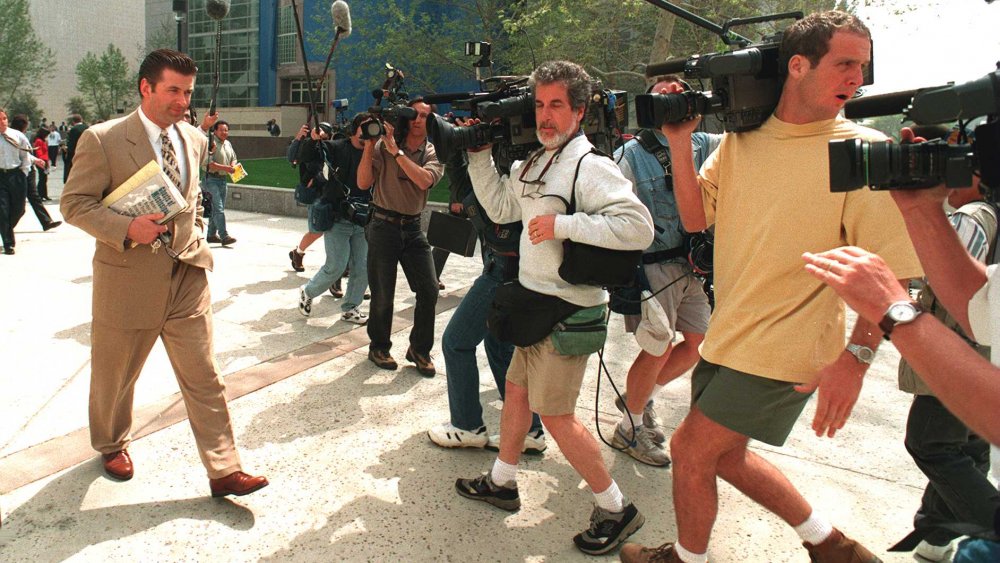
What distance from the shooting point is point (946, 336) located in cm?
132

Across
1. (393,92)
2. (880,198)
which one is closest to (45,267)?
(393,92)

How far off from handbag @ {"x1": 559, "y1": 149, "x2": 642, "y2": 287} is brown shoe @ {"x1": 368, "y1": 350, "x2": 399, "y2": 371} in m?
2.46

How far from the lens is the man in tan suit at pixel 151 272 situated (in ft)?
9.77

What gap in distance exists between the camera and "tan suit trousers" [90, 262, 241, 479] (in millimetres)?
3096

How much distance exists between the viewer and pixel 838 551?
8.19 ft

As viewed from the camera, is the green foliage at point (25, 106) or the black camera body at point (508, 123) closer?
the black camera body at point (508, 123)

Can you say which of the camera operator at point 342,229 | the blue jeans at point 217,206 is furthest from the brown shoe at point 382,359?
the blue jeans at point 217,206

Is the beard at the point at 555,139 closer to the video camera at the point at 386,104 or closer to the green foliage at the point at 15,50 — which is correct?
the video camera at the point at 386,104

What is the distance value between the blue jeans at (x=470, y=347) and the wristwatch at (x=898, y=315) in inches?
86.3

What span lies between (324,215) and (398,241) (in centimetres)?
152

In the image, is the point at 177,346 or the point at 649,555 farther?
the point at 177,346

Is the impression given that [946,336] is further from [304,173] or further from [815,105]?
[304,173]

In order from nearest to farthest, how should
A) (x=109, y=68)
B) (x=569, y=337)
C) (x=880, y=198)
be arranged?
(x=880, y=198) → (x=569, y=337) → (x=109, y=68)

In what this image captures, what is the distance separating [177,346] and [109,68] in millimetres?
58429
